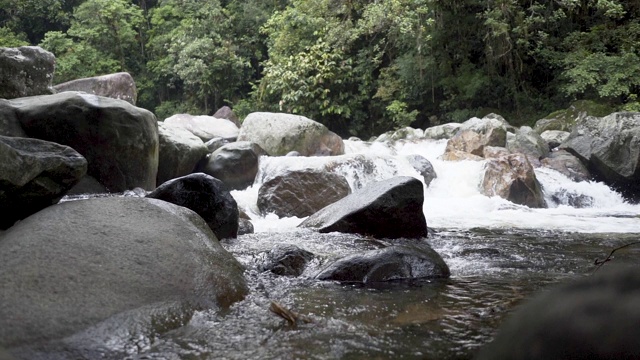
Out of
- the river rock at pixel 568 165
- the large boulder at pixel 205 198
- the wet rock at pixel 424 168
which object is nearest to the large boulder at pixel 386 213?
the large boulder at pixel 205 198

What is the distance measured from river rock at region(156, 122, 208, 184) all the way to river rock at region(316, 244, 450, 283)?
18.5 feet

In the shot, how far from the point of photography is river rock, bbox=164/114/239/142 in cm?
1546

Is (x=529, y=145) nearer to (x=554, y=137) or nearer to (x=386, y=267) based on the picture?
(x=554, y=137)

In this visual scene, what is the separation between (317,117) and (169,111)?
8478 mm

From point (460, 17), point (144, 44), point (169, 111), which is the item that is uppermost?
point (460, 17)

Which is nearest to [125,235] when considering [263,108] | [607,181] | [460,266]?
[460,266]

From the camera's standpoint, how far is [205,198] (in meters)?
5.91

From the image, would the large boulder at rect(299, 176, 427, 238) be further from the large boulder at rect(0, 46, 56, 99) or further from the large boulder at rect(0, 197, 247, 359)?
the large boulder at rect(0, 46, 56, 99)

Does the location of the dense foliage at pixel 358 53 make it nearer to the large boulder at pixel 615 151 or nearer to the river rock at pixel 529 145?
the river rock at pixel 529 145

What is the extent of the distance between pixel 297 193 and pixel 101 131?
284 cm

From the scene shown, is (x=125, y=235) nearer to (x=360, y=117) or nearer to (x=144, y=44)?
(x=360, y=117)

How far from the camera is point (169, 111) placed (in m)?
25.2

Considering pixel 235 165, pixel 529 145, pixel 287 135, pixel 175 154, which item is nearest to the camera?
pixel 175 154

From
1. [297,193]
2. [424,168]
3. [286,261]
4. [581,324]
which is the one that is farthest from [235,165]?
[581,324]
